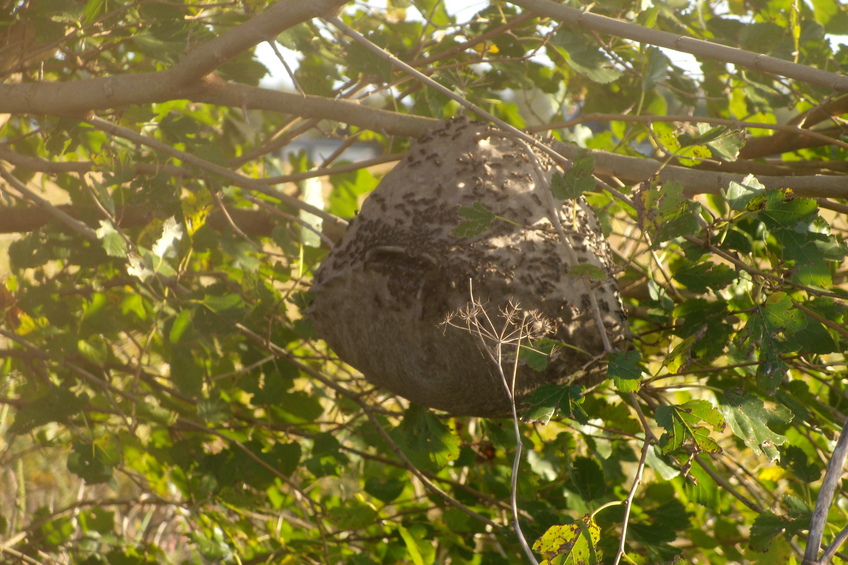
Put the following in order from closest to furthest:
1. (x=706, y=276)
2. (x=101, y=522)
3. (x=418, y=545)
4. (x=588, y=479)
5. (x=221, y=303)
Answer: (x=706, y=276) → (x=221, y=303) → (x=588, y=479) → (x=418, y=545) → (x=101, y=522)

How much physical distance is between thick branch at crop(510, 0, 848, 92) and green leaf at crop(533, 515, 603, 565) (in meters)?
0.61

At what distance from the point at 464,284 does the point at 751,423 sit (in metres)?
0.45

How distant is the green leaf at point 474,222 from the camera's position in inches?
40.3

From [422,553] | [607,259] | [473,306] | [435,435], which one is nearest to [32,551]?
[422,553]

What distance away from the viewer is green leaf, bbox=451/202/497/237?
3.36 feet

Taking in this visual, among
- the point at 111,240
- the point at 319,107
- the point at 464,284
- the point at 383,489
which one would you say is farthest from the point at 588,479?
the point at 111,240

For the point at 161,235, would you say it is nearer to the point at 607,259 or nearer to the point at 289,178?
the point at 289,178

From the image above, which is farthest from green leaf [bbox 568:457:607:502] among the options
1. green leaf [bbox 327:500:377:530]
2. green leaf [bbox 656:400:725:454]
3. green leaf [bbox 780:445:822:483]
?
green leaf [bbox 656:400:725:454]

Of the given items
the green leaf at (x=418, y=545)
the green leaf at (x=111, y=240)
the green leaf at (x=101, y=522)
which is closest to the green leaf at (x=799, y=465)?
the green leaf at (x=418, y=545)

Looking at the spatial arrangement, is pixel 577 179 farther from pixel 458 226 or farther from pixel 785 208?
pixel 785 208

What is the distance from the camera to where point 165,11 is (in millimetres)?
1601

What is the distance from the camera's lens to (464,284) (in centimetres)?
106

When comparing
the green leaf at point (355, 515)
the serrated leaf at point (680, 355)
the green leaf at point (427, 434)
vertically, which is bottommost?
the green leaf at point (355, 515)

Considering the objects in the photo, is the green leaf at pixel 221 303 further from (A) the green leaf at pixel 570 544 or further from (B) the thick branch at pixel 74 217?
(A) the green leaf at pixel 570 544
